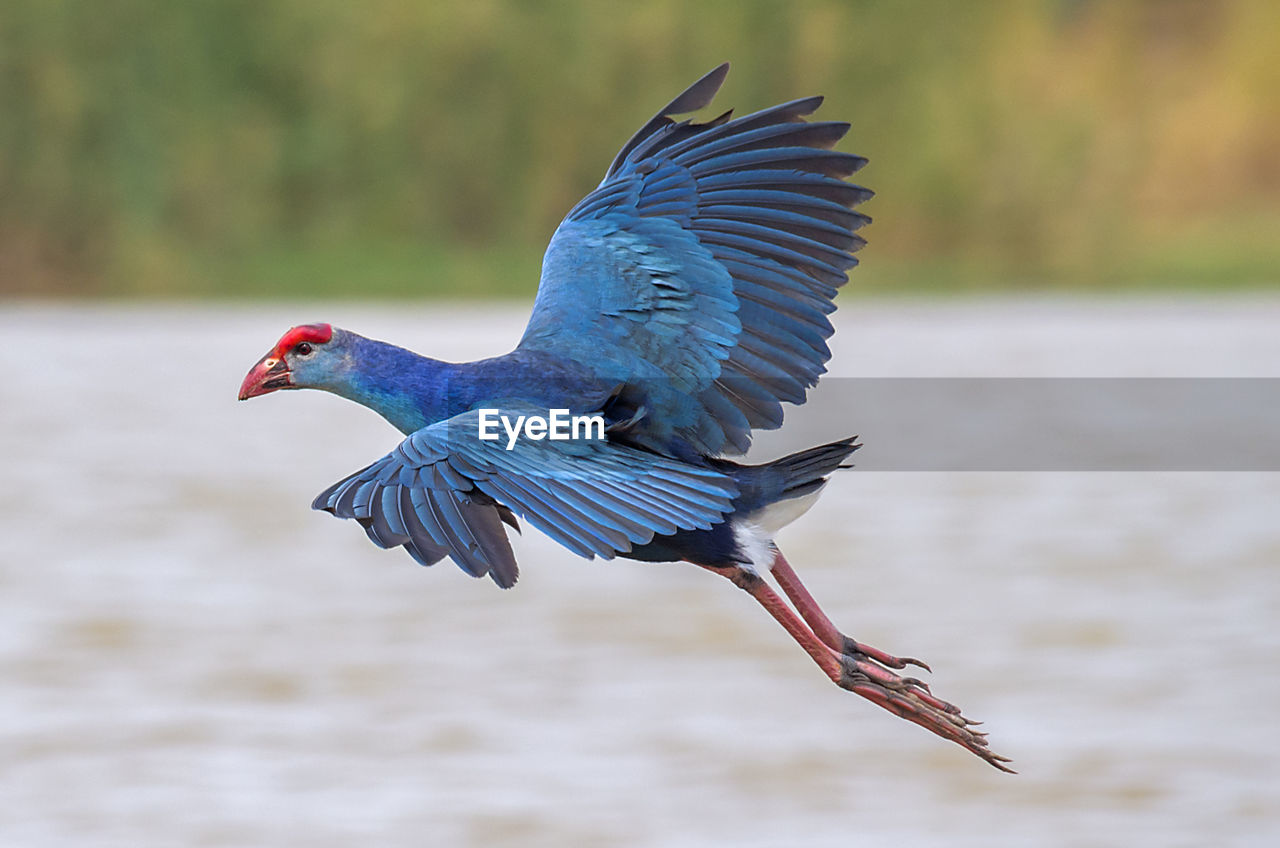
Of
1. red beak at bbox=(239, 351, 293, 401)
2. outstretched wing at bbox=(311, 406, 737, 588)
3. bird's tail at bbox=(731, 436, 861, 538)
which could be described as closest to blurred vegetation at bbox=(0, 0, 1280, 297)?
red beak at bbox=(239, 351, 293, 401)

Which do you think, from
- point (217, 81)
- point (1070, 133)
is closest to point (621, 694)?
point (217, 81)

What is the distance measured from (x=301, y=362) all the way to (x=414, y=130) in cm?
1987

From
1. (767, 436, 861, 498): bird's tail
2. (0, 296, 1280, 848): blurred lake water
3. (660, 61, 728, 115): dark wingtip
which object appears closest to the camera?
(767, 436, 861, 498): bird's tail

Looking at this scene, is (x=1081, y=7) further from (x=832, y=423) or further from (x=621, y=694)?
(x=621, y=694)

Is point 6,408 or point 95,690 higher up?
point 6,408

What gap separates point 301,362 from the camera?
4656mm

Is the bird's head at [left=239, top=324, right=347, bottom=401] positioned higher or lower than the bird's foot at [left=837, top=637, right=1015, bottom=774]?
higher

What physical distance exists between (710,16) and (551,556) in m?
12.2

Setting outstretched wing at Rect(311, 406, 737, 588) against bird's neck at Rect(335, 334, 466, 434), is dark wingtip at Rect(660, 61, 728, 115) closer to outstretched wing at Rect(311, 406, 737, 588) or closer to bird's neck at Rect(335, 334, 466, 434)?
bird's neck at Rect(335, 334, 466, 434)

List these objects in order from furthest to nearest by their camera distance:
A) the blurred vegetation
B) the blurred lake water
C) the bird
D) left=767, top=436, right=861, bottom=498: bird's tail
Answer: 1. the blurred vegetation
2. the blurred lake water
3. left=767, top=436, right=861, bottom=498: bird's tail
4. the bird

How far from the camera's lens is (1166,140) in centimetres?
2850

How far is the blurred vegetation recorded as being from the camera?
2378 centimetres

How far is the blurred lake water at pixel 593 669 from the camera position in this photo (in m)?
8.27

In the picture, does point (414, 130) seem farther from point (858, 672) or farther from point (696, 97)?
point (858, 672)
